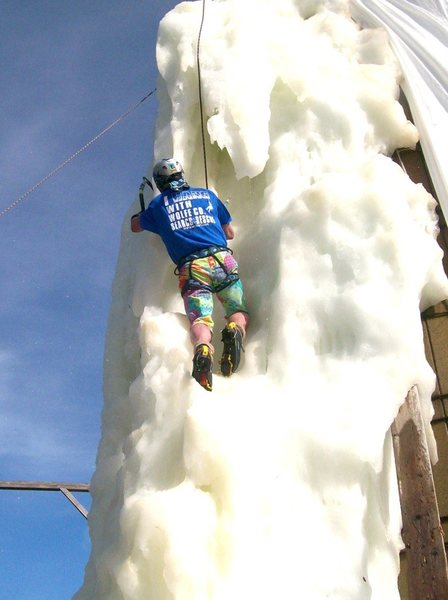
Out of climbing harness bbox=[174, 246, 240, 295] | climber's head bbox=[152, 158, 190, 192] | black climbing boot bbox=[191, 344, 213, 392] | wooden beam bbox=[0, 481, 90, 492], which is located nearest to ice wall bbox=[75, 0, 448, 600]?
black climbing boot bbox=[191, 344, 213, 392]

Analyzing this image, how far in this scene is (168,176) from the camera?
4.10m

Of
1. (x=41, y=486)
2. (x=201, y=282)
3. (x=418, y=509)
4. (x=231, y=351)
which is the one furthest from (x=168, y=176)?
(x=41, y=486)

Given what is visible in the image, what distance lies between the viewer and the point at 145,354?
11.8ft

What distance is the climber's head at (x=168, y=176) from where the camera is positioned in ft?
13.4

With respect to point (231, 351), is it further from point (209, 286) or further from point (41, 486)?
point (41, 486)

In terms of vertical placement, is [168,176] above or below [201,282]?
above

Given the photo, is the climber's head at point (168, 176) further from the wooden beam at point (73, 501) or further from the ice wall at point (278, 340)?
the wooden beam at point (73, 501)

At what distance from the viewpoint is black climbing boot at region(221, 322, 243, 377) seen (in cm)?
345

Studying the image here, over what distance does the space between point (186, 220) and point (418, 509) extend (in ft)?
6.15

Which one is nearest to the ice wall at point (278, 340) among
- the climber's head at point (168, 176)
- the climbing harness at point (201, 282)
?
the climbing harness at point (201, 282)

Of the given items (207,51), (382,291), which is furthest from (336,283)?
(207,51)

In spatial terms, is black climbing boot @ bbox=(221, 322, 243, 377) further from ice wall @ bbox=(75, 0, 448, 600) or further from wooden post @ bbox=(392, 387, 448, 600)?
wooden post @ bbox=(392, 387, 448, 600)

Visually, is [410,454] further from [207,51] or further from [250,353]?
[207,51]

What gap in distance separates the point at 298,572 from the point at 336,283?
1424mm
